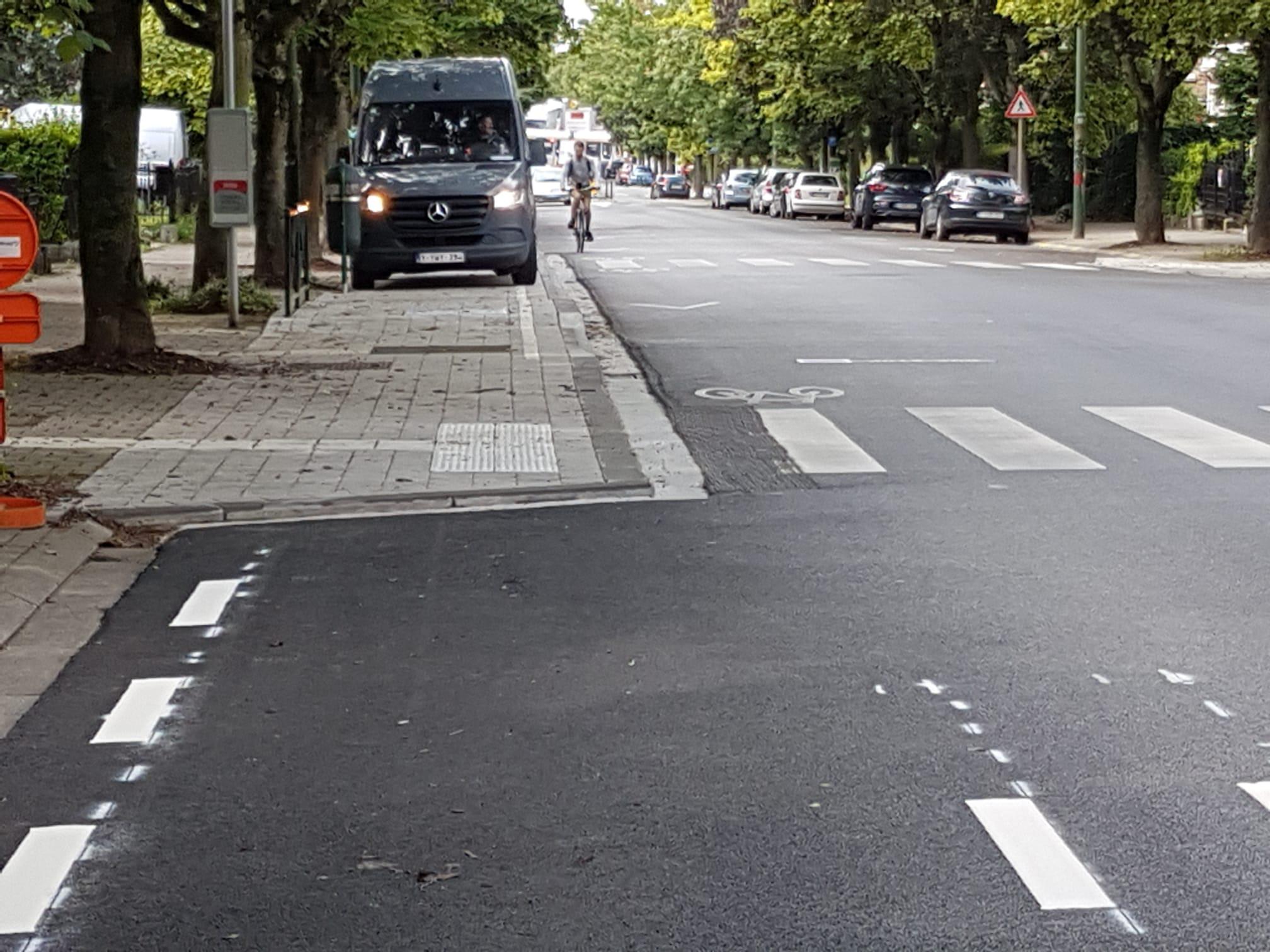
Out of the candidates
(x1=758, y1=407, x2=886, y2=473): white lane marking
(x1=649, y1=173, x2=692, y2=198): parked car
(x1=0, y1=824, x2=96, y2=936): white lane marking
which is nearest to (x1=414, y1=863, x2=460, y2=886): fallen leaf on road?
(x1=0, y1=824, x2=96, y2=936): white lane marking

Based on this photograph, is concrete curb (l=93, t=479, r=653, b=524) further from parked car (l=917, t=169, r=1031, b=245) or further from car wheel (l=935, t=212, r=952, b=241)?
car wheel (l=935, t=212, r=952, b=241)

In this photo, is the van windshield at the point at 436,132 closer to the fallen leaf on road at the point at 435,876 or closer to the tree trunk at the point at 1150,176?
the tree trunk at the point at 1150,176

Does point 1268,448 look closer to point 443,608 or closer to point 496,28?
point 443,608

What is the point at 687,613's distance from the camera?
744 centimetres

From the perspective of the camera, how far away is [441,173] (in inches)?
1057

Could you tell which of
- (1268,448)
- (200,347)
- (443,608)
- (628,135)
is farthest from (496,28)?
(628,135)

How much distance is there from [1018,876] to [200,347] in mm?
14019

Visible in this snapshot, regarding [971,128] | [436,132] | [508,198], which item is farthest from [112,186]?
[971,128]

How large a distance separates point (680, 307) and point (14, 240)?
14407 millimetres

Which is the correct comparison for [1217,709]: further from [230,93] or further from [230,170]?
[230,93]

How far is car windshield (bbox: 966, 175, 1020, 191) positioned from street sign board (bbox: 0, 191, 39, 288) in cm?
3651

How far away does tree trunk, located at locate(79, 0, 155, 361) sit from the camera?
1526 cm

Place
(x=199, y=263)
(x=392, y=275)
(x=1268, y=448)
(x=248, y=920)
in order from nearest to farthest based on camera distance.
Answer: (x=248, y=920)
(x=1268, y=448)
(x=199, y=263)
(x=392, y=275)

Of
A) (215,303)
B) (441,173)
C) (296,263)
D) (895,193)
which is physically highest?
(441,173)
